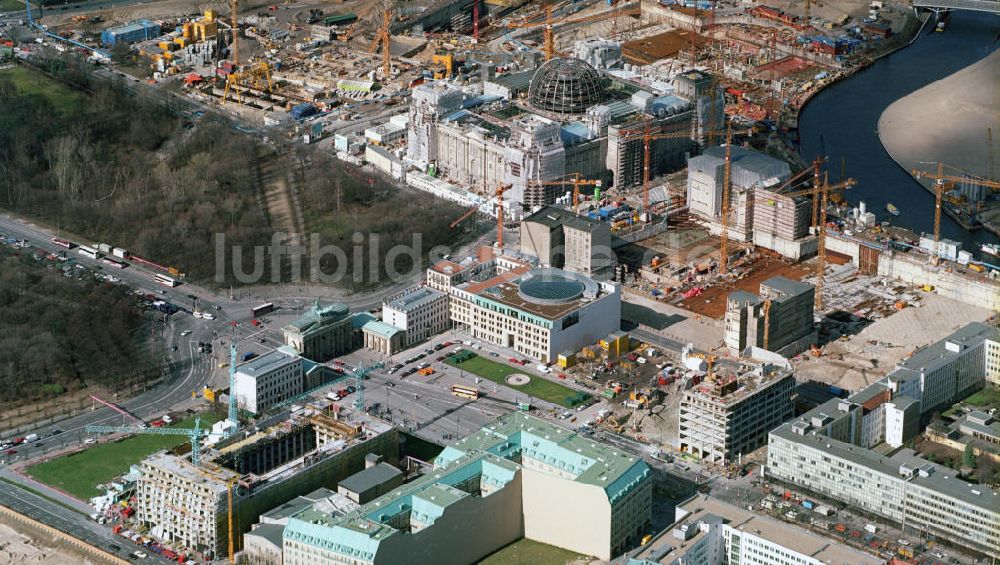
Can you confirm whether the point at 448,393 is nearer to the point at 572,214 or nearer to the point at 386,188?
the point at 572,214

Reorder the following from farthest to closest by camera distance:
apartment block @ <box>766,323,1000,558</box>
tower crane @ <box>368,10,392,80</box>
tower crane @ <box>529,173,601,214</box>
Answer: tower crane @ <box>368,10,392,80</box> → tower crane @ <box>529,173,601,214</box> → apartment block @ <box>766,323,1000,558</box>

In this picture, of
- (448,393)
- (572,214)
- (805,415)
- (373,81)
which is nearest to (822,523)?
(805,415)

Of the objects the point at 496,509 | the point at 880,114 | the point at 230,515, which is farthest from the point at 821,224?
the point at 230,515

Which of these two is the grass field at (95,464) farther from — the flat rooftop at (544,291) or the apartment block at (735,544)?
the apartment block at (735,544)

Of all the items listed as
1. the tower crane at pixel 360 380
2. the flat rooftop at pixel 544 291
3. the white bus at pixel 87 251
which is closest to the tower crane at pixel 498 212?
the flat rooftop at pixel 544 291

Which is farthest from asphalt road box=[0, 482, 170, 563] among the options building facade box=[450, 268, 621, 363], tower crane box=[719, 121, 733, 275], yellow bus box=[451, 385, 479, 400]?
tower crane box=[719, 121, 733, 275]

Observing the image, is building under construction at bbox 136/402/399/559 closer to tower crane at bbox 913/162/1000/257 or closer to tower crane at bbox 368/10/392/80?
tower crane at bbox 913/162/1000/257
